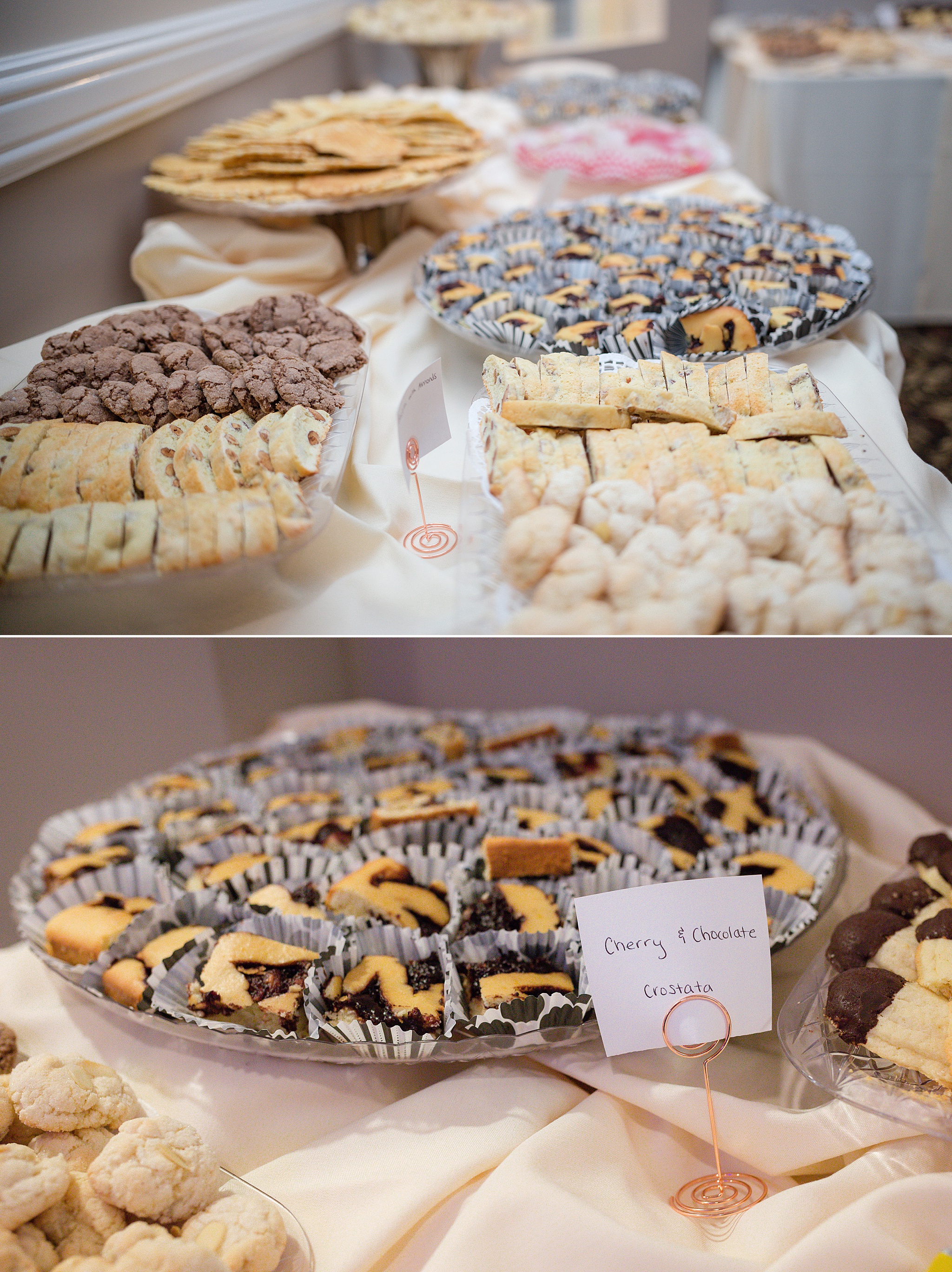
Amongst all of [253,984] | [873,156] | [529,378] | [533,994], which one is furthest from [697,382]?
[873,156]

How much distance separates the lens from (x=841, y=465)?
60 cm

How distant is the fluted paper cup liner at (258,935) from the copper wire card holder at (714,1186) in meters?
0.36

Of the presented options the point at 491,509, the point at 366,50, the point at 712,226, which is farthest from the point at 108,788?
the point at 366,50

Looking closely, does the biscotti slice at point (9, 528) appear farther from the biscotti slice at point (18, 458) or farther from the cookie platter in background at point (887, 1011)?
the cookie platter in background at point (887, 1011)

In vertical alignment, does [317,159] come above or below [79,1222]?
above

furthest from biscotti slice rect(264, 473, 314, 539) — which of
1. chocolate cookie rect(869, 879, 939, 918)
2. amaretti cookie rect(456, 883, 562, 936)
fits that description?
chocolate cookie rect(869, 879, 939, 918)

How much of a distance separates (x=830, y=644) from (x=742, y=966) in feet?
2.19

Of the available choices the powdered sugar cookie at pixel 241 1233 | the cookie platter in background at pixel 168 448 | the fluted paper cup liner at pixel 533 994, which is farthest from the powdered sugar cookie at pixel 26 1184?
the cookie platter in background at pixel 168 448

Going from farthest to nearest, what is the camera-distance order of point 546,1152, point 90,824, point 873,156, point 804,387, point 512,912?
point 873,156, point 90,824, point 512,912, point 546,1152, point 804,387

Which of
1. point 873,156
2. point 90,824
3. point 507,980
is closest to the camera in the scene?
point 507,980

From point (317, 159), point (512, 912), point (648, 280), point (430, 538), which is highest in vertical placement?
point (317, 159)

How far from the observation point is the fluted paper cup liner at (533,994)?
0.83m

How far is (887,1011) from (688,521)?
0.54 m

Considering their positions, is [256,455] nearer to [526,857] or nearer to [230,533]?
[230,533]
